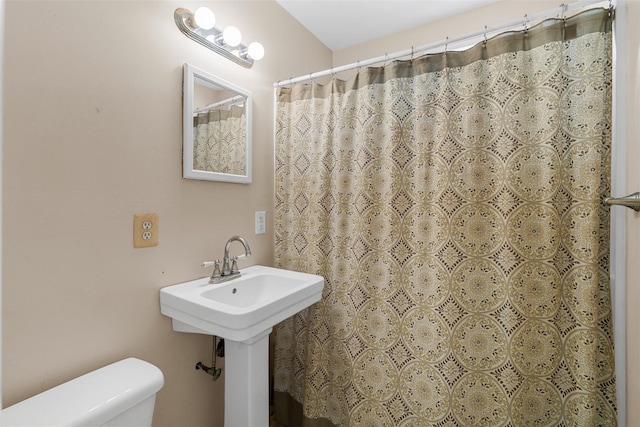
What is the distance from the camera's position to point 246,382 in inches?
53.1

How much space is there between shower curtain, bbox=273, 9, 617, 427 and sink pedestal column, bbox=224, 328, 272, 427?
1.32 feet

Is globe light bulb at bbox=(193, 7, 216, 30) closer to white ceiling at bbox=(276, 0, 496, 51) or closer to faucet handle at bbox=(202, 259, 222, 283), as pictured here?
white ceiling at bbox=(276, 0, 496, 51)

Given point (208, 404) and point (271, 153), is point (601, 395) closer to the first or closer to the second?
point (208, 404)

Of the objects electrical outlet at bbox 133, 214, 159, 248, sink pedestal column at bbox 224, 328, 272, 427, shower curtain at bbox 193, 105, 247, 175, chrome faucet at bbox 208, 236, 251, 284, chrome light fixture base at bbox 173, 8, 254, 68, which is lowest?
sink pedestal column at bbox 224, 328, 272, 427

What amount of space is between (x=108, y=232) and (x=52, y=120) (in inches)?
16.0

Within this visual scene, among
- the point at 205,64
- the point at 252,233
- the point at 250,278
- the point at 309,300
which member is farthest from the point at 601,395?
the point at 205,64

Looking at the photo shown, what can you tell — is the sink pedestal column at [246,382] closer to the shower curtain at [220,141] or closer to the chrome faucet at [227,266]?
the chrome faucet at [227,266]

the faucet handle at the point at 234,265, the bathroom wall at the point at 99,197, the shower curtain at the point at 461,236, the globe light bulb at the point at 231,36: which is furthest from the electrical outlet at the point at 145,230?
the globe light bulb at the point at 231,36

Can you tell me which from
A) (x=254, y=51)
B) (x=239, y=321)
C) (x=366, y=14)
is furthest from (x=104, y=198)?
(x=366, y=14)

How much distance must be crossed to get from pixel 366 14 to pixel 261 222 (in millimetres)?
1473

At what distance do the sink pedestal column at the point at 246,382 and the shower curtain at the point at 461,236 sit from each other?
0.40 metres

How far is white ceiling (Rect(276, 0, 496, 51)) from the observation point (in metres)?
1.97

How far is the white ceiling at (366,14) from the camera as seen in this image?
1966mm

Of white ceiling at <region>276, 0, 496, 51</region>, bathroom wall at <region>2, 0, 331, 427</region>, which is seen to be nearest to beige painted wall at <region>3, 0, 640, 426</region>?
bathroom wall at <region>2, 0, 331, 427</region>
